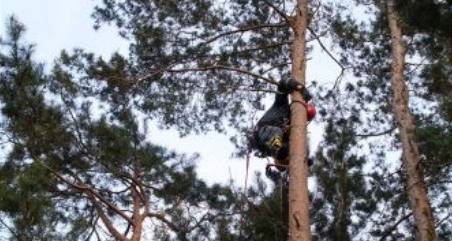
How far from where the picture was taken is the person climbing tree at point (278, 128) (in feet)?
18.5

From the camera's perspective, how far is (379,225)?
8.85 metres

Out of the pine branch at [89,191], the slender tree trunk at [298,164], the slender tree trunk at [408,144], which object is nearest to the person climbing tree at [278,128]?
the slender tree trunk at [298,164]

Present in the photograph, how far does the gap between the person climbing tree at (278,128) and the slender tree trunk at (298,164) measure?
0.33 feet

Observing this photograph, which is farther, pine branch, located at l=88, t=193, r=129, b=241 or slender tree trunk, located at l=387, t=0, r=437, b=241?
pine branch, located at l=88, t=193, r=129, b=241

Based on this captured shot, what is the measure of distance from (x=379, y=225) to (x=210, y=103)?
8.90 ft

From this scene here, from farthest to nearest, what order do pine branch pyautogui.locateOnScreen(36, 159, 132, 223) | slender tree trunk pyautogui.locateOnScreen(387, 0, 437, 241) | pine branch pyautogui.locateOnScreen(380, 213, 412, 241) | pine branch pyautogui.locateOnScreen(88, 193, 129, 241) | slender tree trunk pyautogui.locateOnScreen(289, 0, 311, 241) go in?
pine branch pyautogui.locateOnScreen(88, 193, 129, 241)
pine branch pyautogui.locateOnScreen(36, 159, 132, 223)
pine branch pyautogui.locateOnScreen(380, 213, 412, 241)
slender tree trunk pyautogui.locateOnScreen(387, 0, 437, 241)
slender tree trunk pyautogui.locateOnScreen(289, 0, 311, 241)

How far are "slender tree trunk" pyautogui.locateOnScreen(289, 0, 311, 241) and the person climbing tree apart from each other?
0.10 metres

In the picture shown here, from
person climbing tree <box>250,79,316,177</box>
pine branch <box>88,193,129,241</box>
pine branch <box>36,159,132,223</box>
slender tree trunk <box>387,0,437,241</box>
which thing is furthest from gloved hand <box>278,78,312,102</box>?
pine branch <box>88,193,129,241</box>

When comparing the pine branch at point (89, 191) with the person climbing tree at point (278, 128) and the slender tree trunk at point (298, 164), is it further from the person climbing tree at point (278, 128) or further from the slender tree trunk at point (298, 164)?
the slender tree trunk at point (298, 164)

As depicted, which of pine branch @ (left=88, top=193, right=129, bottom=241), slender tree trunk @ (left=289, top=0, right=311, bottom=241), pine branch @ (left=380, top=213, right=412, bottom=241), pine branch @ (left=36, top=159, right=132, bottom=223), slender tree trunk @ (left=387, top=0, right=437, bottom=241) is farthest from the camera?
pine branch @ (left=88, top=193, right=129, bottom=241)

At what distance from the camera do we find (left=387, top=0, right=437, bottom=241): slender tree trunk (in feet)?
23.7

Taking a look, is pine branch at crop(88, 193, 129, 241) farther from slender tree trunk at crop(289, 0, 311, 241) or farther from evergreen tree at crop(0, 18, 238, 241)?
slender tree trunk at crop(289, 0, 311, 241)

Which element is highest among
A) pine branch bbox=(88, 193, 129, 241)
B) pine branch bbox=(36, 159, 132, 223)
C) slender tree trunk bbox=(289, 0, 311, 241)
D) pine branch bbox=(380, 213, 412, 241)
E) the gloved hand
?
pine branch bbox=(36, 159, 132, 223)

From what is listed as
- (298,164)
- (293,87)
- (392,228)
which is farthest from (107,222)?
(298,164)
